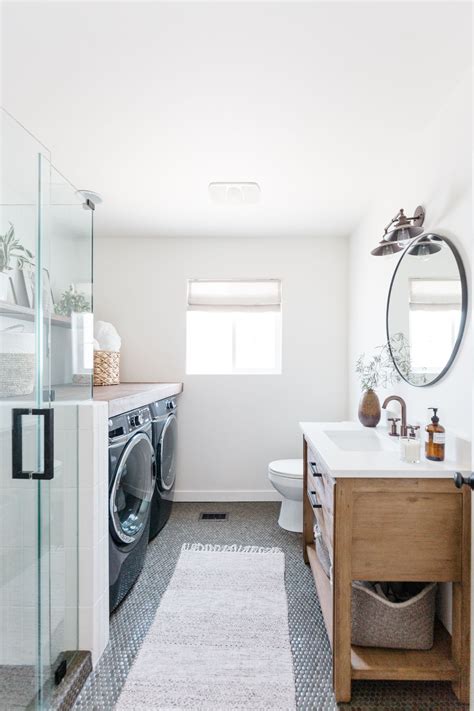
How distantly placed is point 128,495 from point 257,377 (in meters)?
1.61

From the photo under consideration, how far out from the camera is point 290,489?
2.53m

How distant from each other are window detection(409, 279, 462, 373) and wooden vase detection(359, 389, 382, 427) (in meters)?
0.39

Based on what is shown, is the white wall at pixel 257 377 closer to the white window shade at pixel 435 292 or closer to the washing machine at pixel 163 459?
the washing machine at pixel 163 459

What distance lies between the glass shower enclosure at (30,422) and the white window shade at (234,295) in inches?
75.3

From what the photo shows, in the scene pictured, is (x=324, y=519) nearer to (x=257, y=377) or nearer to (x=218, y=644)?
(x=218, y=644)

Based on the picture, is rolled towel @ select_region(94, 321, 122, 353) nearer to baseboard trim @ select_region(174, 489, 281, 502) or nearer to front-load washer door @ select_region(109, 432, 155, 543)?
front-load washer door @ select_region(109, 432, 155, 543)

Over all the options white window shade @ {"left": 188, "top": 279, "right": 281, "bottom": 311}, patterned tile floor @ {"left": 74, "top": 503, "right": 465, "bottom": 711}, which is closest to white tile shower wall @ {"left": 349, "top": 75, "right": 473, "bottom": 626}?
patterned tile floor @ {"left": 74, "top": 503, "right": 465, "bottom": 711}

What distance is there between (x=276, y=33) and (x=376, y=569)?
1.87 meters

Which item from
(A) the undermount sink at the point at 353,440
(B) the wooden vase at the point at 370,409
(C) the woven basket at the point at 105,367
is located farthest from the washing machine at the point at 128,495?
(B) the wooden vase at the point at 370,409

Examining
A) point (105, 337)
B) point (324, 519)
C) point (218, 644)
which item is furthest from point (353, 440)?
point (105, 337)

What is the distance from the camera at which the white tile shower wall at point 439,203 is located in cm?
145

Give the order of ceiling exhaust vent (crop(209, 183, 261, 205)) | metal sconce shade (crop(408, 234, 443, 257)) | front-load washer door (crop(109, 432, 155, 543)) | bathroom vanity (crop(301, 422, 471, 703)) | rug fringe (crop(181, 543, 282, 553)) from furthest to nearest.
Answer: rug fringe (crop(181, 543, 282, 553))
ceiling exhaust vent (crop(209, 183, 261, 205))
front-load washer door (crop(109, 432, 155, 543))
metal sconce shade (crop(408, 234, 443, 257))
bathroom vanity (crop(301, 422, 471, 703))

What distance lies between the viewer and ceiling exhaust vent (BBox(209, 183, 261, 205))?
2266 millimetres

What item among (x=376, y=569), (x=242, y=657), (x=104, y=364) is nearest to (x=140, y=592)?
(x=242, y=657)
